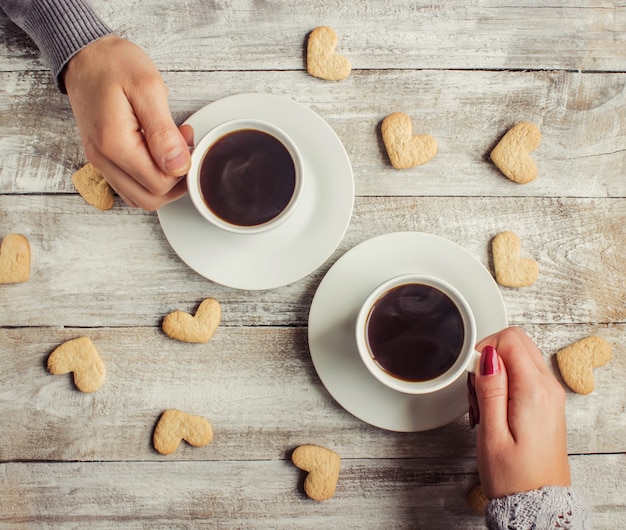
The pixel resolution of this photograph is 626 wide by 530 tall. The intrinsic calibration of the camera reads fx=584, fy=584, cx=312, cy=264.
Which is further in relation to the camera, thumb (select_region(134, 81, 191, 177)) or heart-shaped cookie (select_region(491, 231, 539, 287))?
heart-shaped cookie (select_region(491, 231, 539, 287))

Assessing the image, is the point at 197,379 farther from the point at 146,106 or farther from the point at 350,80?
the point at 350,80

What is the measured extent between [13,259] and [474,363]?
86 cm

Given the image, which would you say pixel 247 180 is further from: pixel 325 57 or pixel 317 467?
pixel 317 467

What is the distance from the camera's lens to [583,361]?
1104 mm

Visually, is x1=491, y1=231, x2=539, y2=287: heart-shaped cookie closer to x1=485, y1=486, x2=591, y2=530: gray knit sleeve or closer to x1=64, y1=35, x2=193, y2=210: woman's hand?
x1=485, y1=486, x2=591, y2=530: gray knit sleeve

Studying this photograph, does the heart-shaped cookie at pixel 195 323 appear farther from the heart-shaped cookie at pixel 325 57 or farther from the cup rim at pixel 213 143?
the heart-shaped cookie at pixel 325 57

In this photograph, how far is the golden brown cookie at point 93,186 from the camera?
1.10m

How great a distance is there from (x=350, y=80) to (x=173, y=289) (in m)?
0.53

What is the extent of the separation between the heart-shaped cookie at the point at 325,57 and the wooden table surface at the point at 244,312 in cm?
3

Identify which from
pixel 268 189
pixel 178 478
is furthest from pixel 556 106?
pixel 178 478

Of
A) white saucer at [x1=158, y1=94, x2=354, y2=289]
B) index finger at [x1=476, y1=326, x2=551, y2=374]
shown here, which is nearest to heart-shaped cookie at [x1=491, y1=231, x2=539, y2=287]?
index finger at [x1=476, y1=326, x2=551, y2=374]

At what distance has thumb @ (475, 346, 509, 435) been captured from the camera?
95 centimetres

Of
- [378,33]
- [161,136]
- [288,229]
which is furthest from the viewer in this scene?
[378,33]

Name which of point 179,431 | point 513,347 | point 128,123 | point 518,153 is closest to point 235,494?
point 179,431
